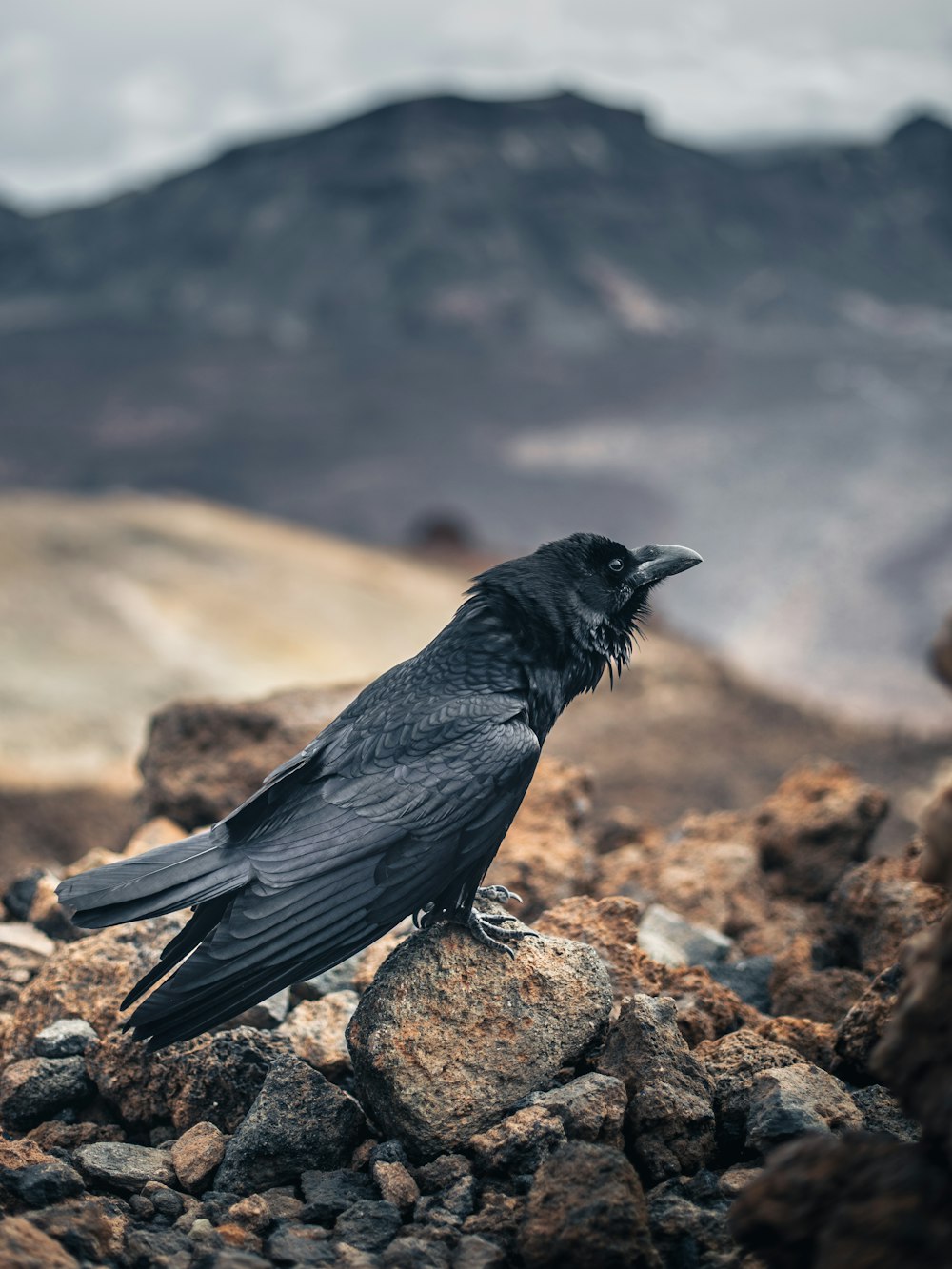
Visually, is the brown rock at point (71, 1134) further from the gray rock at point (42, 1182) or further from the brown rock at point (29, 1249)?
the brown rock at point (29, 1249)

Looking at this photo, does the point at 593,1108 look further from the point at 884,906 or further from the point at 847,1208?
the point at 884,906

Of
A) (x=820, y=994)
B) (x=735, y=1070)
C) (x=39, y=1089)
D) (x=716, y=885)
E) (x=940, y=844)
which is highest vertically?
(x=716, y=885)

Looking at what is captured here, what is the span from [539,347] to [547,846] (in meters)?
20.2

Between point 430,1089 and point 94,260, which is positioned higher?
point 94,260

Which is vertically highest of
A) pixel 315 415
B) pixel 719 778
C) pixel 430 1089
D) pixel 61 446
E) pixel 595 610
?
pixel 315 415

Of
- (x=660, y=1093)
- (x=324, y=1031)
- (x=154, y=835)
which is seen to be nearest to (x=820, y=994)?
(x=660, y=1093)

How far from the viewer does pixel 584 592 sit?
14.9 feet

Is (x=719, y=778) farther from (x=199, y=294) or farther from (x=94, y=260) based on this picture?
(x=94, y=260)

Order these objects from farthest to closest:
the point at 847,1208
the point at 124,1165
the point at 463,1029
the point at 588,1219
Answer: the point at 463,1029 < the point at 124,1165 < the point at 588,1219 < the point at 847,1208

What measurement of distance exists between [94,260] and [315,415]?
7478 mm

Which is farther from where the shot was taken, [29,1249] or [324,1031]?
[324,1031]

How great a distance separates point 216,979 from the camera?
356 cm

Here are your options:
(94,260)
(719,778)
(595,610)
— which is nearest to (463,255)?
(94,260)

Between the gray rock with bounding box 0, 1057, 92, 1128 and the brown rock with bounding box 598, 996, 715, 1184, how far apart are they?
198cm
